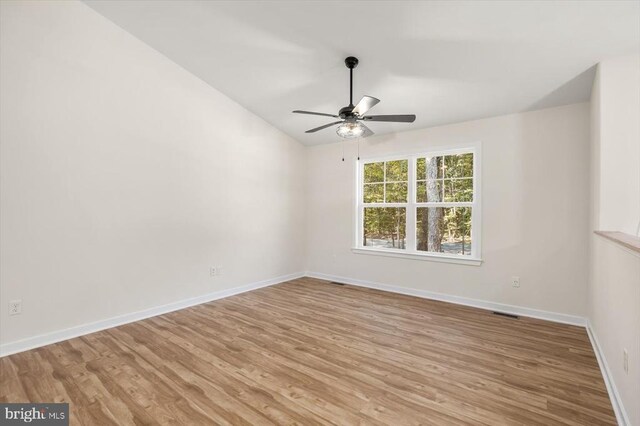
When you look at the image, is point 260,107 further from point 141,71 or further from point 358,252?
point 358,252

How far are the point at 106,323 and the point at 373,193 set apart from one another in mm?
4147

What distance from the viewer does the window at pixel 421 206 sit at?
429cm

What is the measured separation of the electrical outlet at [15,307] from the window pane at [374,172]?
4.68 m

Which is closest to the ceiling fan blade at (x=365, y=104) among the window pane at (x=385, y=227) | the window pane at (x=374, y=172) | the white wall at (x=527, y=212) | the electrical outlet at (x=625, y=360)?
the white wall at (x=527, y=212)

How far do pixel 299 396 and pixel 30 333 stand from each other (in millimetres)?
2701

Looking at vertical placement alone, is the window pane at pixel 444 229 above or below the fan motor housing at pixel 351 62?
below

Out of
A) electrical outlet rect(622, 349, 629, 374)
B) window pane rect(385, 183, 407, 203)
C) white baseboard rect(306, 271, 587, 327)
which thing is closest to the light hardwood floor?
white baseboard rect(306, 271, 587, 327)

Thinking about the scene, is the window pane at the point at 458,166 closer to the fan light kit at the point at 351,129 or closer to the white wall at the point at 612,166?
the white wall at the point at 612,166

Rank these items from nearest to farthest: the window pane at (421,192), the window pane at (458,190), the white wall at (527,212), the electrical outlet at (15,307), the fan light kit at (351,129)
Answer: the electrical outlet at (15,307) < the fan light kit at (351,129) < the white wall at (527,212) < the window pane at (458,190) < the window pane at (421,192)

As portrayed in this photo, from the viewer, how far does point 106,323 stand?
3334 mm

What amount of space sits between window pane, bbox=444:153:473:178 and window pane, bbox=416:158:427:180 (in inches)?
12.1

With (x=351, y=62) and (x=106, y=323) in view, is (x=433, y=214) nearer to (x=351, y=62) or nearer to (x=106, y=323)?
(x=351, y=62)

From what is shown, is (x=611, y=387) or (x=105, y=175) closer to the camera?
(x=611, y=387)

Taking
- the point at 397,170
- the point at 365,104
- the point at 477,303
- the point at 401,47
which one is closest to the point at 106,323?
the point at 365,104
